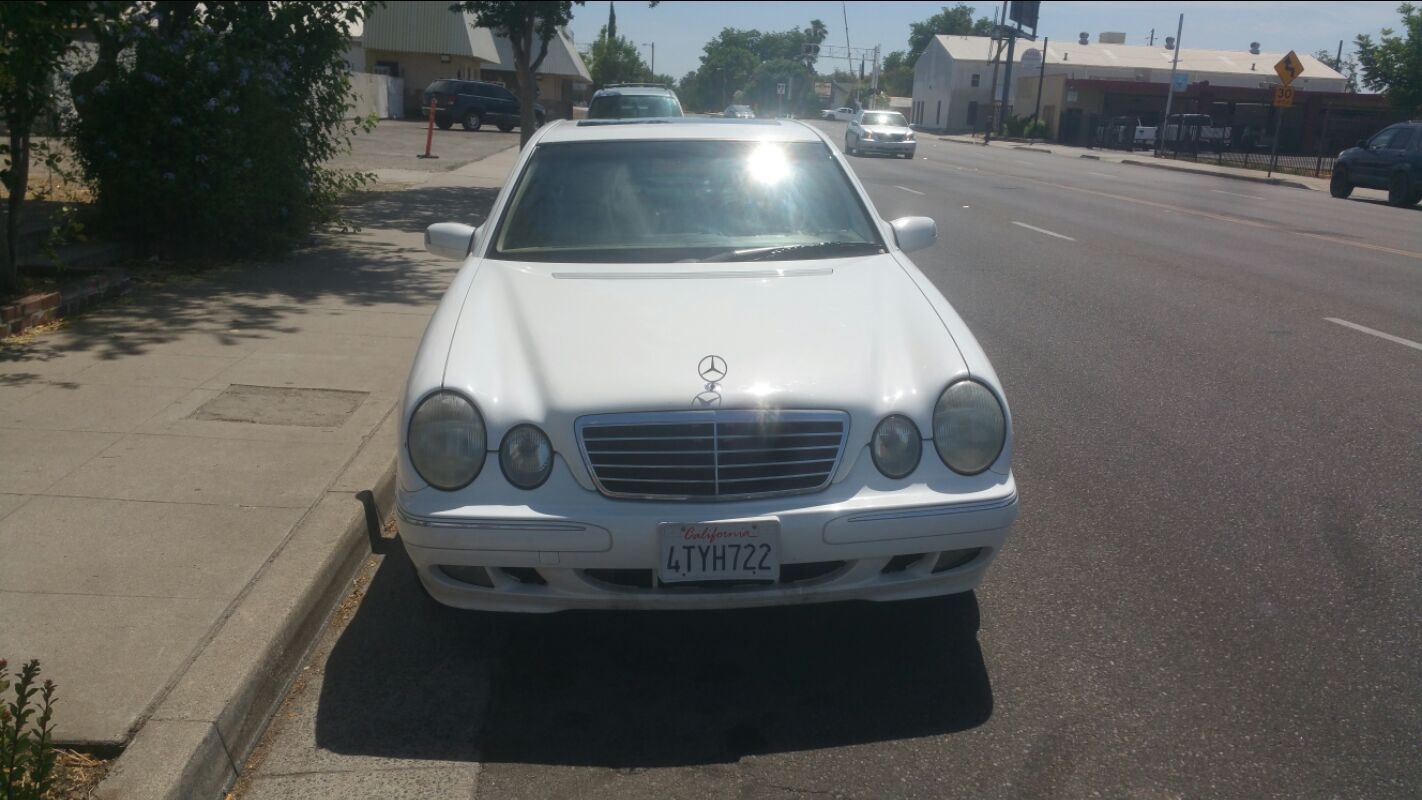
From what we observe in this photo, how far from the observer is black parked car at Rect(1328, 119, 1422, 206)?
25641 millimetres

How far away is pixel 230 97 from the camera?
10.1 meters

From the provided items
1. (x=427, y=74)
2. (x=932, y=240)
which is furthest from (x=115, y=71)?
(x=427, y=74)

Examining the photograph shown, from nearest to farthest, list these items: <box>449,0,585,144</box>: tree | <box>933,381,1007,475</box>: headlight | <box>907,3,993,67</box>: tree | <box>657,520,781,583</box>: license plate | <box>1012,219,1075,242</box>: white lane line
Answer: <box>657,520,781,583</box>: license plate < <box>933,381,1007,475</box>: headlight < <box>1012,219,1075,242</box>: white lane line < <box>449,0,585,144</box>: tree < <box>907,3,993,67</box>: tree

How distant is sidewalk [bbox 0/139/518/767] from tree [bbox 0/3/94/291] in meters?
0.79

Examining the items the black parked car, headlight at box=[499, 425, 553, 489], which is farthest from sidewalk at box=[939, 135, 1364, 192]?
headlight at box=[499, 425, 553, 489]

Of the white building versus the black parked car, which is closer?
the black parked car

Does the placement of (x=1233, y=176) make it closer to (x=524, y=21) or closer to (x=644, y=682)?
(x=524, y=21)

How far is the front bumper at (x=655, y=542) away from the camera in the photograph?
358 centimetres

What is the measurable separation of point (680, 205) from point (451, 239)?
3.41 feet

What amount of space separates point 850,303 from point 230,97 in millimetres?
7468

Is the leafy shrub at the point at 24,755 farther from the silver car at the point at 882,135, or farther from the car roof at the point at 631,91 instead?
the silver car at the point at 882,135

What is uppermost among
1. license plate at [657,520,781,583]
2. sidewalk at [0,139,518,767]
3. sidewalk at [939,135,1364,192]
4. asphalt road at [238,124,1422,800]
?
license plate at [657,520,781,583]

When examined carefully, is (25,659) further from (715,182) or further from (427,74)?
(427,74)

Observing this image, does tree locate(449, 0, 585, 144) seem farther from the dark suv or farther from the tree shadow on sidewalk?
the dark suv
